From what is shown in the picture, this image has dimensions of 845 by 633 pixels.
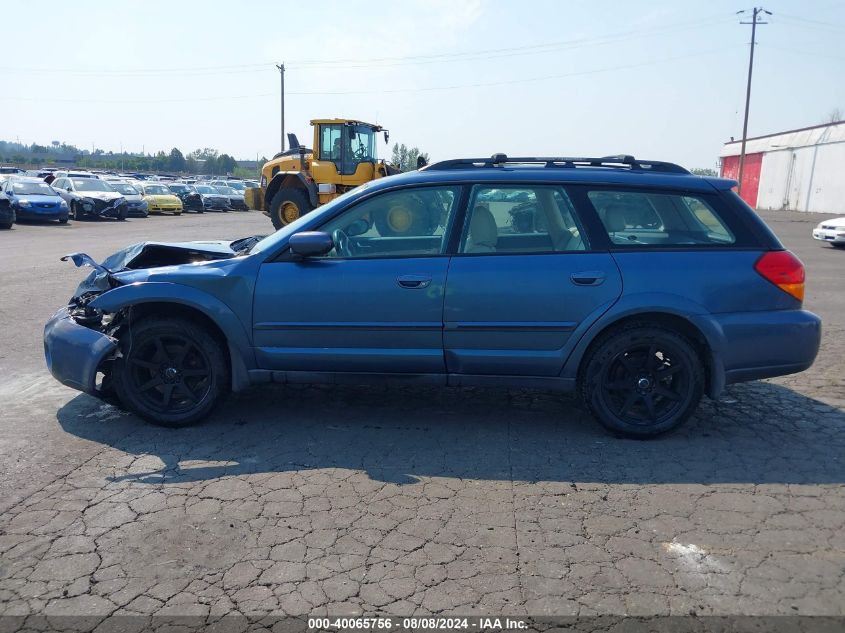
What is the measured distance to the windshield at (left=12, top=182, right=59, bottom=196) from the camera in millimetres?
22719

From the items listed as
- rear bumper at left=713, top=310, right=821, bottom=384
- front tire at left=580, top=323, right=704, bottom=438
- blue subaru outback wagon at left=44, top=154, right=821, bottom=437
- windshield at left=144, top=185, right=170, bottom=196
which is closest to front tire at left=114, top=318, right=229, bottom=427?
blue subaru outback wagon at left=44, top=154, right=821, bottom=437

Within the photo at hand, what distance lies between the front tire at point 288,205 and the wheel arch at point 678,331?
13.8 meters

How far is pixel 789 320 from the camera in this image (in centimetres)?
432

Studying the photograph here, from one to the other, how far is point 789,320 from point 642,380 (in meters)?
1.00

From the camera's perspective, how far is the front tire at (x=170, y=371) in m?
4.50

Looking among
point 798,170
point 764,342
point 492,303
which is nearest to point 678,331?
point 764,342

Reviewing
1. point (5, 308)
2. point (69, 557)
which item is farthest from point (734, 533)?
point (5, 308)

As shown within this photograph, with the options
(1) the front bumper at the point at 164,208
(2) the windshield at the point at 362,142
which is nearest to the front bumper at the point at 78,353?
(2) the windshield at the point at 362,142

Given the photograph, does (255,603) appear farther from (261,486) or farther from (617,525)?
(617,525)

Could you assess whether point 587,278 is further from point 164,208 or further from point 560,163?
point 164,208

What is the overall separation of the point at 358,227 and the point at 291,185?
1393 centimetres

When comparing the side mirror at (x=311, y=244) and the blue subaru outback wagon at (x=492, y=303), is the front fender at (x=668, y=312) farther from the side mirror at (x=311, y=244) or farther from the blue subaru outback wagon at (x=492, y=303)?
the side mirror at (x=311, y=244)

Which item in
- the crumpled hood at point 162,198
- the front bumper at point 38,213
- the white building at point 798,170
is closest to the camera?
the front bumper at point 38,213

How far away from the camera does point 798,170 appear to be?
43.8 meters
